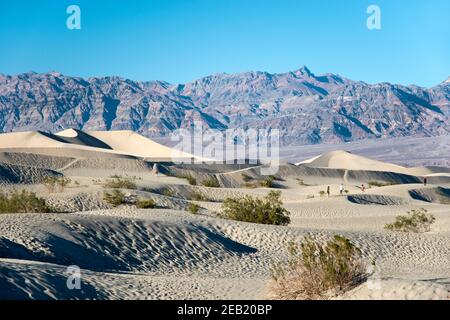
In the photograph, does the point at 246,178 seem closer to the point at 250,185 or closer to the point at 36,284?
the point at 250,185

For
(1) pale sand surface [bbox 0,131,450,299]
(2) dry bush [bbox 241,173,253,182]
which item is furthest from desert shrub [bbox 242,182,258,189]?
(1) pale sand surface [bbox 0,131,450,299]

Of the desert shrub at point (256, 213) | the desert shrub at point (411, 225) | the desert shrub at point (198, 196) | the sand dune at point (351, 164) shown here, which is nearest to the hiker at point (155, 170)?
the desert shrub at point (198, 196)

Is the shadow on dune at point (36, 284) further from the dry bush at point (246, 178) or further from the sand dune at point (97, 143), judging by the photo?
the sand dune at point (97, 143)

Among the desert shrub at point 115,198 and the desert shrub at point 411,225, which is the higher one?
the desert shrub at point 115,198

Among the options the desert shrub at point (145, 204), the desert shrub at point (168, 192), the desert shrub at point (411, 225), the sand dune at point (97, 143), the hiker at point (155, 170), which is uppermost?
the sand dune at point (97, 143)

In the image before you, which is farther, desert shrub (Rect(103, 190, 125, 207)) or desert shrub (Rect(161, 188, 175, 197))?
desert shrub (Rect(161, 188, 175, 197))

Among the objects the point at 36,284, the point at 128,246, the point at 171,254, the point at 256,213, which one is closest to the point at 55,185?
the point at 256,213
